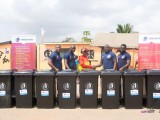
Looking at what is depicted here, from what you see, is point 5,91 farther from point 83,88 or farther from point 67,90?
point 83,88

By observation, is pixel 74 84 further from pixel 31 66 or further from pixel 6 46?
pixel 6 46

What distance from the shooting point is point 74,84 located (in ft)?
36.7

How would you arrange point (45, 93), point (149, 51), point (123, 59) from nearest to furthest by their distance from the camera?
point (45, 93) → point (123, 59) → point (149, 51)

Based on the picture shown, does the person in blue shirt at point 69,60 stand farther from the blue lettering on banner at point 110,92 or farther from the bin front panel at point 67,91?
the blue lettering on banner at point 110,92

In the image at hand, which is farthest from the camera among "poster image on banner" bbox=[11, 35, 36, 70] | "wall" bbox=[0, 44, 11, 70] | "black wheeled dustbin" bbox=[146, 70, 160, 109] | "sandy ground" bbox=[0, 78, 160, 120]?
"wall" bbox=[0, 44, 11, 70]

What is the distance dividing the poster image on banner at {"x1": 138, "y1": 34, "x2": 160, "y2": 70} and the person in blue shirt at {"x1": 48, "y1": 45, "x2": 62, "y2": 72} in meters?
2.63

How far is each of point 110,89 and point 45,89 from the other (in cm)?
193

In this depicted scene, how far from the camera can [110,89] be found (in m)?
11.1

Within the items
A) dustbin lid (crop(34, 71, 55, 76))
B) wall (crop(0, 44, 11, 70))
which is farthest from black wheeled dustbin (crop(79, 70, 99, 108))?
wall (crop(0, 44, 11, 70))

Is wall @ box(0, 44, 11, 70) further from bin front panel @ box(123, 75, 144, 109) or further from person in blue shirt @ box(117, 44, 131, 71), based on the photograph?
bin front panel @ box(123, 75, 144, 109)

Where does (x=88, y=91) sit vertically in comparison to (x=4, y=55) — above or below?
below

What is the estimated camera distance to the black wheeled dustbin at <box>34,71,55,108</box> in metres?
11.2
